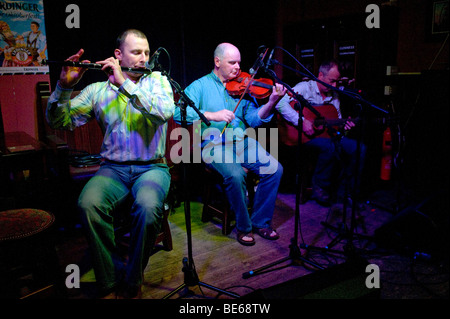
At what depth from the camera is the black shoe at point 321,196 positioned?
3809 mm

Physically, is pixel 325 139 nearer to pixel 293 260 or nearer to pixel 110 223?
pixel 293 260

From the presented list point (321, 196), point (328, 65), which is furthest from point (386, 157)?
point (328, 65)

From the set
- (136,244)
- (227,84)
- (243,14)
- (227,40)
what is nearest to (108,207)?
(136,244)

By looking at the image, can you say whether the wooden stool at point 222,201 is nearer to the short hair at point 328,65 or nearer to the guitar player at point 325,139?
the guitar player at point 325,139

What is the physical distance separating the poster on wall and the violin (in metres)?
1.79

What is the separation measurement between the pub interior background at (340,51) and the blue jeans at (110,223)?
1.61 m

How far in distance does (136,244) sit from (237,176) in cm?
105

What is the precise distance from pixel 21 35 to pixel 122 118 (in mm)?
1641

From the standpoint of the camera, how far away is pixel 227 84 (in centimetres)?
328

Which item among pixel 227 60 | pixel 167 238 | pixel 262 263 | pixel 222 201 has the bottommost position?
pixel 262 263

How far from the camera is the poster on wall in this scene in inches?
125

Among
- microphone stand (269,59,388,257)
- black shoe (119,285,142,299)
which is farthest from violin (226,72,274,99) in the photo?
black shoe (119,285,142,299)

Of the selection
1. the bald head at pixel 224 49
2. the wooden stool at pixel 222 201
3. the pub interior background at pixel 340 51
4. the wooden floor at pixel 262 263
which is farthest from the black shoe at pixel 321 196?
the bald head at pixel 224 49

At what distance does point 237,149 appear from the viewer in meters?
3.19
